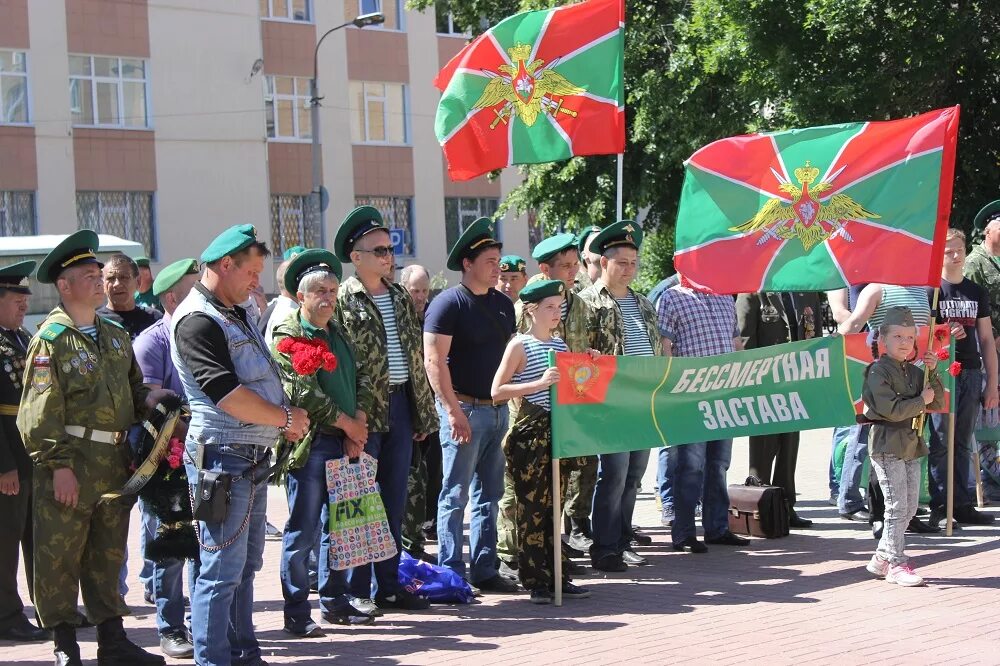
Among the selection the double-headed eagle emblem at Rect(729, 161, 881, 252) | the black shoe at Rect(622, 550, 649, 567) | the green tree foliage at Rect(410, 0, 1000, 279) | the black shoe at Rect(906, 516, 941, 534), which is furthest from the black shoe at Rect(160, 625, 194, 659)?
the green tree foliage at Rect(410, 0, 1000, 279)

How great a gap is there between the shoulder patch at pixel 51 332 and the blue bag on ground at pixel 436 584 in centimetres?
265

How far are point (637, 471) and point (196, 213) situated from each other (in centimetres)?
2912

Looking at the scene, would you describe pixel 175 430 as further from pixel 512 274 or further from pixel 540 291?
pixel 512 274

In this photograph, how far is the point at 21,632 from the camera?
24.7ft

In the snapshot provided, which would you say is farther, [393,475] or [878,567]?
[878,567]

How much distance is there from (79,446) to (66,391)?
0.28 meters

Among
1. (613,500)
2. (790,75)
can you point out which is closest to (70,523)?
(613,500)

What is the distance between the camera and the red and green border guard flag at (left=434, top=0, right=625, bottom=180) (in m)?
10.5

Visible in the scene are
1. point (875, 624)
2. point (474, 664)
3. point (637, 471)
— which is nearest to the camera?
point (474, 664)

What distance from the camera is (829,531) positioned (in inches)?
405

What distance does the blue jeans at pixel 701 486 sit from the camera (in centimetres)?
947

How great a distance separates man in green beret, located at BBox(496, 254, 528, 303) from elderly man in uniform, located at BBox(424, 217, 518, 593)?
1557mm

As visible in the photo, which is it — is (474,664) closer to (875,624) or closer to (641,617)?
(641,617)

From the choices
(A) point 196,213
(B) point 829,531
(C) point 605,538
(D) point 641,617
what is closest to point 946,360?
(B) point 829,531
